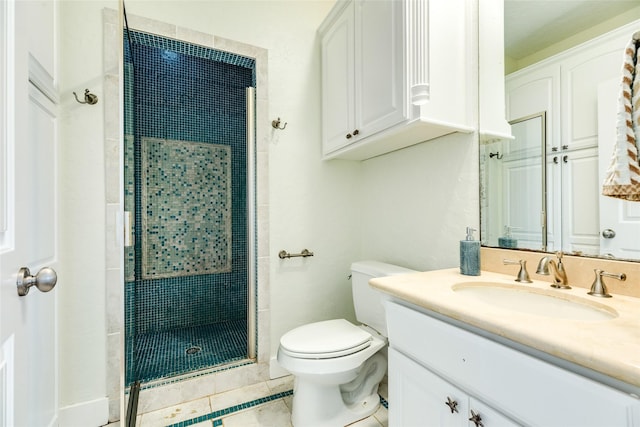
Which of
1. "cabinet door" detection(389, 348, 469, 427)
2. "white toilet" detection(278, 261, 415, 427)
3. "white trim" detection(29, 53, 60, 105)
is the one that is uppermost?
"white trim" detection(29, 53, 60, 105)

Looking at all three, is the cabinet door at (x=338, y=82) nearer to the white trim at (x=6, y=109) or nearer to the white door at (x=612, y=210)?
the white door at (x=612, y=210)

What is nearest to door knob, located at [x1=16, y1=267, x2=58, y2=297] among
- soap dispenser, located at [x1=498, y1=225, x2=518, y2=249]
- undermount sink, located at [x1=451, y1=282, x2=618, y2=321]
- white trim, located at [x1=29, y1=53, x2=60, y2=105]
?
white trim, located at [x1=29, y1=53, x2=60, y2=105]

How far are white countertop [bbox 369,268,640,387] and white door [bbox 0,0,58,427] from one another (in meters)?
0.96

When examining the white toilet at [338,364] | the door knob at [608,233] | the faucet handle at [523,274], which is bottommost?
the white toilet at [338,364]

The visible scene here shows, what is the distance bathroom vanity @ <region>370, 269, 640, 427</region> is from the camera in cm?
52

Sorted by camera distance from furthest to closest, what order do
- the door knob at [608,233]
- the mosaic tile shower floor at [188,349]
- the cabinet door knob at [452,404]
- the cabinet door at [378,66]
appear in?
the mosaic tile shower floor at [188,349] → the cabinet door at [378,66] → the door knob at [608,233] → the cabinet door knob at [452,404]

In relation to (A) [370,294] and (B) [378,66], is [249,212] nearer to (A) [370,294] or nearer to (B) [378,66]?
(A) [370,294]

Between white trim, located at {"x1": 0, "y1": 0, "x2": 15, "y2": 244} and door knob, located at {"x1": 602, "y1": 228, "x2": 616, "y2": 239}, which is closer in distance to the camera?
white trim, located at {"x1": 0, "y1": 0, "x2": 15, "y2": 244}

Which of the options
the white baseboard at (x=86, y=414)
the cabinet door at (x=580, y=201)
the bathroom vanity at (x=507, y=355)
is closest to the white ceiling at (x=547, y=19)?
the cabinet door at (x=580, y=201)

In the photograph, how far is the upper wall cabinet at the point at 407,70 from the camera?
3.95 feet

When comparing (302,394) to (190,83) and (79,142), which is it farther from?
(190,83)

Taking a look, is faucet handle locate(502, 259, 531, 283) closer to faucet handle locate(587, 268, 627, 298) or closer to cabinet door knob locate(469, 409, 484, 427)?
faucet handle locate(587, 268, 627, 298)

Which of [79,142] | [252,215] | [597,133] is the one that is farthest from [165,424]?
[597,133]

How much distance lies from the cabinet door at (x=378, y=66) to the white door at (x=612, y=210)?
2.14 ft
